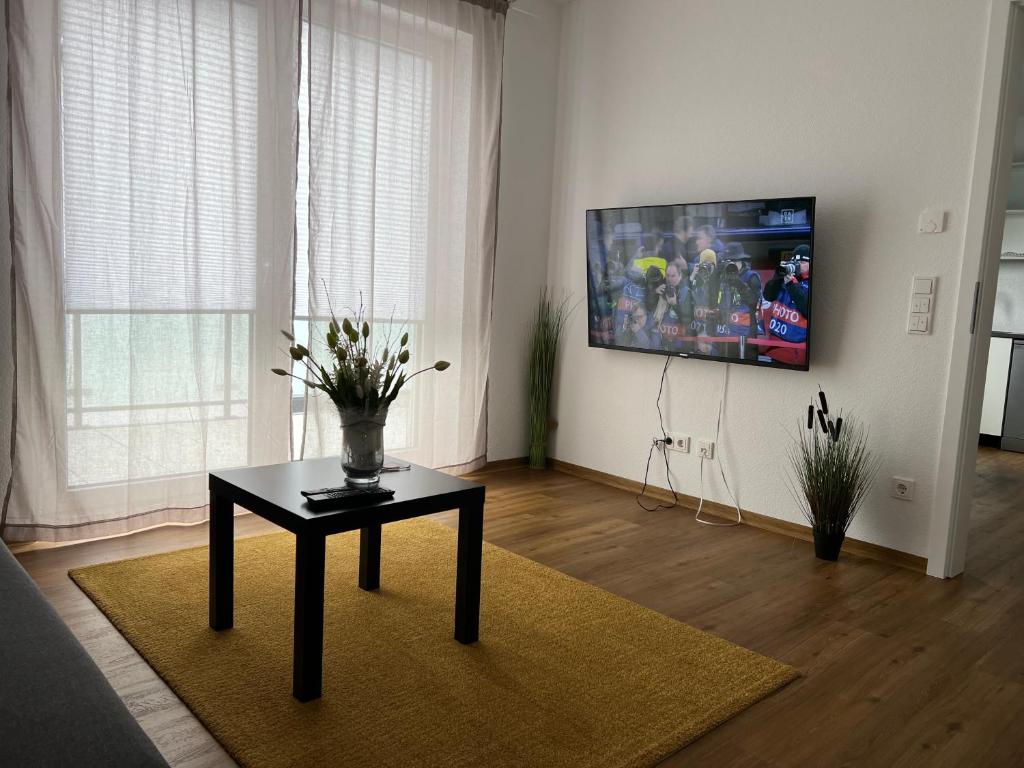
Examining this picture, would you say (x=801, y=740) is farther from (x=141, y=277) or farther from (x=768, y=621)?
(x=141, y=277)

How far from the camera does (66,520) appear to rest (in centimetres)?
333

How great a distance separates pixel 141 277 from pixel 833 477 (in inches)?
123

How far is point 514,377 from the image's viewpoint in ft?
16.6

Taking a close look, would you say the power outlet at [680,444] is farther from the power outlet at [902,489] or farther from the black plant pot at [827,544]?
the power outlet at [902,489]

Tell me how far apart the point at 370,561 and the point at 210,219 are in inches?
Result: 69.4

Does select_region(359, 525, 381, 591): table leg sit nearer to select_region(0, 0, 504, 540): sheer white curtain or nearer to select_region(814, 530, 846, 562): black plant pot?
select_region(0, 0, 504, 540): sheer white curtain

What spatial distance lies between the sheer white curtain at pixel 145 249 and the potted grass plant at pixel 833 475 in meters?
2.52

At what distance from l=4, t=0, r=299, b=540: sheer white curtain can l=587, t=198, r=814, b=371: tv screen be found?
5.87 ft

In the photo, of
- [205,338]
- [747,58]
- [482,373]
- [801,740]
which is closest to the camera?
[801,740]

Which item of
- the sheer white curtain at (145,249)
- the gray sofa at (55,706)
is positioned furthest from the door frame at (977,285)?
the gray sofa at (55,706)

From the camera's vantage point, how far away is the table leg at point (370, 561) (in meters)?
2.88

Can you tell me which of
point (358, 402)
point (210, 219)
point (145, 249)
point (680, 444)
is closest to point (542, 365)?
point (680, 444)

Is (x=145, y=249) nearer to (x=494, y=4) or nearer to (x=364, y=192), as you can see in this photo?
(x=364, y=192)

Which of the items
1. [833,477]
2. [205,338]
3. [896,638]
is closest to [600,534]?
[833,477]
